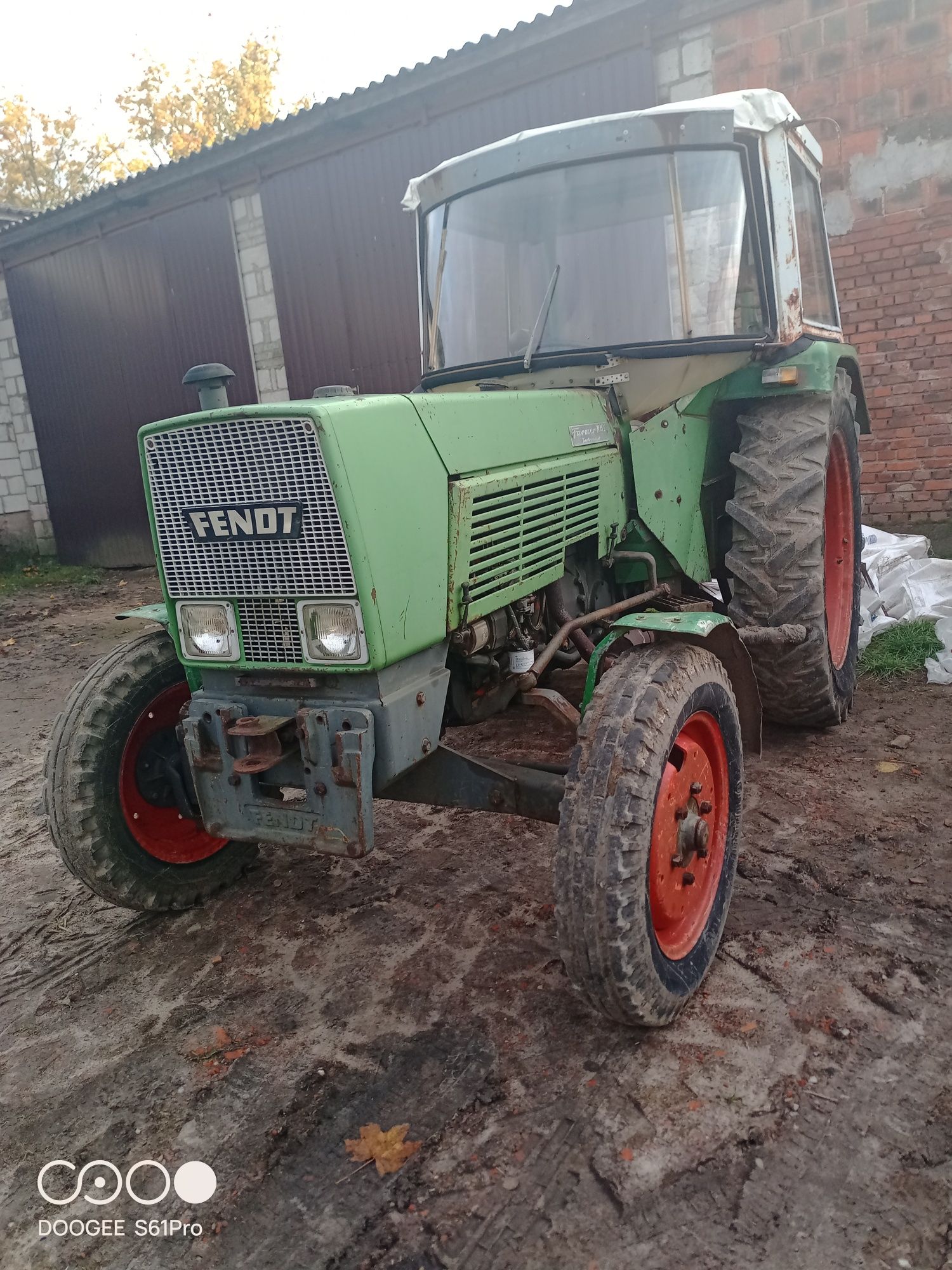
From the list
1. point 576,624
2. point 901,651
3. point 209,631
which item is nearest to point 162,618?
point 209,631

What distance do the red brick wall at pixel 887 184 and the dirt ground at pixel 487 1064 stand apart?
4.27 metres

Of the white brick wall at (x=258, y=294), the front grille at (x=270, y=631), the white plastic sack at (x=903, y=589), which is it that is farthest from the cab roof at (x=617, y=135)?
the white brick wall at (x=258, y=294)

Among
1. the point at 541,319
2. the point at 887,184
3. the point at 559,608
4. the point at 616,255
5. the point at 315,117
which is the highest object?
the point at 315,117

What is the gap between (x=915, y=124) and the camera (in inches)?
252

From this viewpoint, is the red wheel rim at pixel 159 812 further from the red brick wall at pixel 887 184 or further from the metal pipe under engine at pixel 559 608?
the red brick wall at pixel 887 184

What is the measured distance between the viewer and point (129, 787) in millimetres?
3045

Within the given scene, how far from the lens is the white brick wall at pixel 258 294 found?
1029 centimetres

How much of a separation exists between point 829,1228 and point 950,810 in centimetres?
214

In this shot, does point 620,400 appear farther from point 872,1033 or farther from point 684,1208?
point 684,1208

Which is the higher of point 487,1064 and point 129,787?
point 129,787

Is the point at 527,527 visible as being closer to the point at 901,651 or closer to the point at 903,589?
the point at 901,651

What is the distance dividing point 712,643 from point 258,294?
30.0 feet

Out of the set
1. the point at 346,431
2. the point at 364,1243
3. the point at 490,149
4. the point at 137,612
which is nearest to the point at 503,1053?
the point at 364,1243

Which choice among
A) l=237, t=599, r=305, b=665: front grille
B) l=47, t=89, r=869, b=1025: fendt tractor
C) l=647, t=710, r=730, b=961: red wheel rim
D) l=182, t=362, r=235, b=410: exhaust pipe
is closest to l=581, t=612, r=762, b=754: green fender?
l=47, t=89, r=869, b=1025: fendt tractor
